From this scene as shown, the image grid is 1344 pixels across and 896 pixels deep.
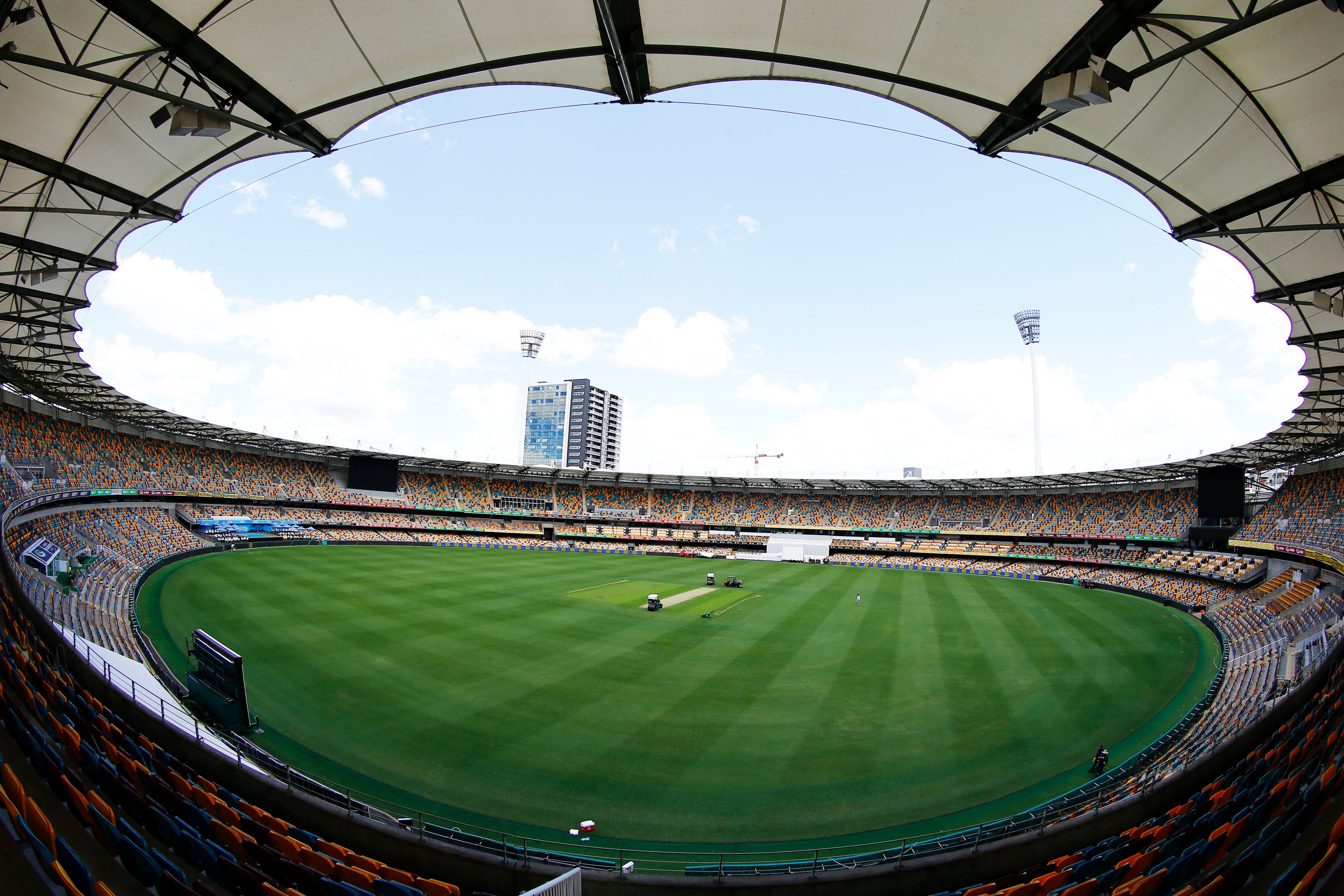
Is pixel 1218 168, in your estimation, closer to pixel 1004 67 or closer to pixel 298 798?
pixel 1004 67

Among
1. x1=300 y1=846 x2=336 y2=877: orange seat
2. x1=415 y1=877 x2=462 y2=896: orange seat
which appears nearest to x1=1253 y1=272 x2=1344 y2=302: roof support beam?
x1=415 y1=877 x2=462 y2=896: orange seat

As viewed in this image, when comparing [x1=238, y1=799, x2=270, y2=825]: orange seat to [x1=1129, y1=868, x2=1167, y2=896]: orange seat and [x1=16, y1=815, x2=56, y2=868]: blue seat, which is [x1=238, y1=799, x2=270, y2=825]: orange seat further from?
[x1=1129, y1=868, x2=1167, y2=896]: orange seat

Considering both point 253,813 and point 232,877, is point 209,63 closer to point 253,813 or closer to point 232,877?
point 232,877

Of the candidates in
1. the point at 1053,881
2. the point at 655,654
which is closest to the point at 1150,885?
the point at 1053,881

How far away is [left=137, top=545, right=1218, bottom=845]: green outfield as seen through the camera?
38.4 feet

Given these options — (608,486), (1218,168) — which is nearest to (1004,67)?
(1218,168)

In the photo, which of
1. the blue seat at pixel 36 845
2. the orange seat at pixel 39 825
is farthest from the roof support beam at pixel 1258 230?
the orange seat at pixel 39 825

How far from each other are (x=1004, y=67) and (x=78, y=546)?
3940 centimetres

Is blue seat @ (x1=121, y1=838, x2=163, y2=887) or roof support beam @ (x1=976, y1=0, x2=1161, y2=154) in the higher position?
roof support beam @ (x1=976, y1=0, x2=1161, y2=154)

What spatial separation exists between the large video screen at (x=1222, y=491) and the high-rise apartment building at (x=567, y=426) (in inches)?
5113

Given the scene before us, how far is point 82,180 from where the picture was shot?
963 cm

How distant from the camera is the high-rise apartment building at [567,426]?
6329 inches

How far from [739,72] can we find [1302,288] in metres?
11.9

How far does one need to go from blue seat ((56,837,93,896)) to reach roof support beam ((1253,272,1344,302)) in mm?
18620
